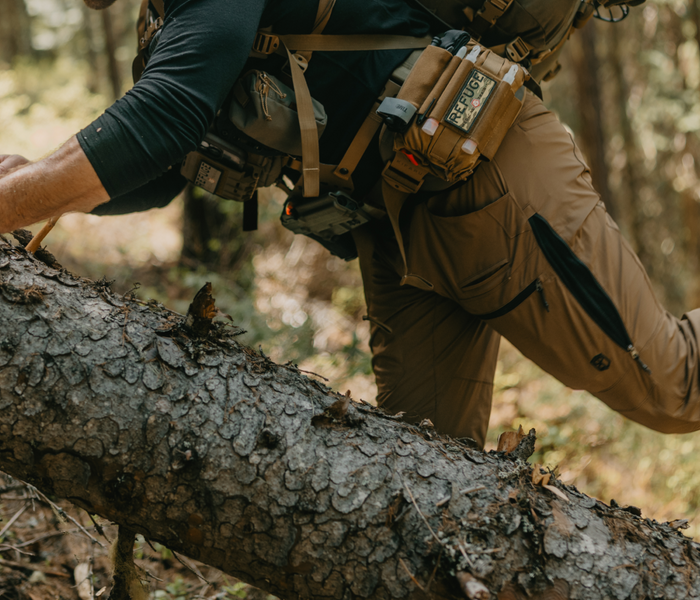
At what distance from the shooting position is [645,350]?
6.25ft

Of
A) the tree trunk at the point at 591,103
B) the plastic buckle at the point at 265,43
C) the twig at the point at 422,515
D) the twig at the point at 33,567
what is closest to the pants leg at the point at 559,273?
the plastic buckle at the point at 265,43

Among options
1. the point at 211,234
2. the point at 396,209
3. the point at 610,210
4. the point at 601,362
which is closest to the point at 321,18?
the point at 396,209

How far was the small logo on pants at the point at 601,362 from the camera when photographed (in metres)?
1.92

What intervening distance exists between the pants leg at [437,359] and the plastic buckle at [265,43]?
2.62 ft

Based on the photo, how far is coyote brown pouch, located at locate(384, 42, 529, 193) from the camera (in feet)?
5.67

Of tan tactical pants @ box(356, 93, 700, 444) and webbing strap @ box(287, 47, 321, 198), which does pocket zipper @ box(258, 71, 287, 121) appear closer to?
webbing strap @ box(287, 47, 321, 198)

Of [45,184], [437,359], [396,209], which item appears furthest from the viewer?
[437,359]

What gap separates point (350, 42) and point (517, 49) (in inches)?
25.5

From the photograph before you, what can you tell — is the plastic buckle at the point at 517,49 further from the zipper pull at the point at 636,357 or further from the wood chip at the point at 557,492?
the wood chip at the point at 557,492

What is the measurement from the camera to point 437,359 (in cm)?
232

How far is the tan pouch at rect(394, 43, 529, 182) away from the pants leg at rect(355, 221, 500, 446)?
616 millimetres

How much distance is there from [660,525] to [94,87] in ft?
54.0

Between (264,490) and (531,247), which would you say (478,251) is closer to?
(531,247)

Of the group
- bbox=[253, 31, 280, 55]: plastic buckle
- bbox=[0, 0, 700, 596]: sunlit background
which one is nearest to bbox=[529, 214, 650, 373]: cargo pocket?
bbox=[253, 31, 280, 55]: plastic buckle
